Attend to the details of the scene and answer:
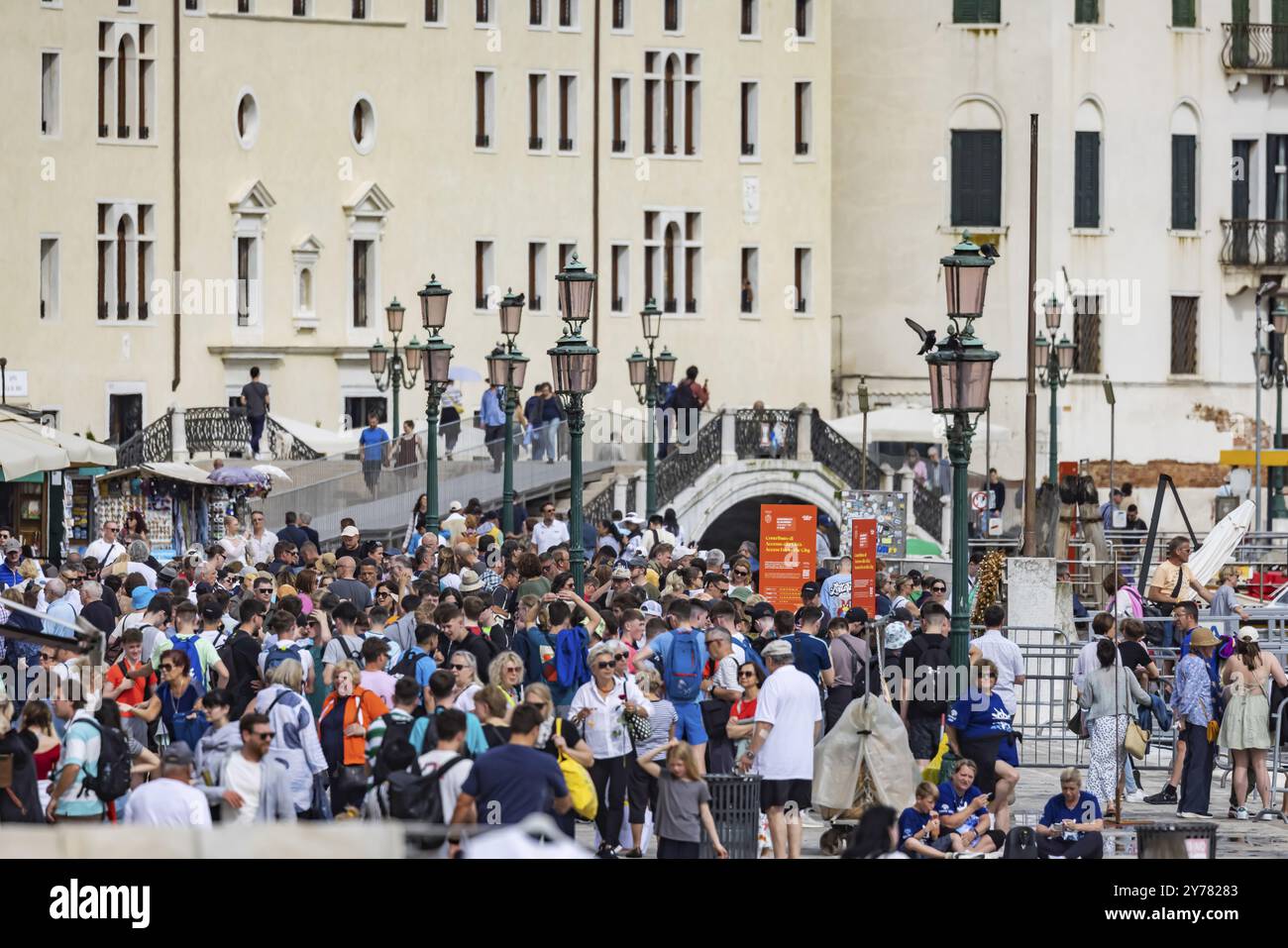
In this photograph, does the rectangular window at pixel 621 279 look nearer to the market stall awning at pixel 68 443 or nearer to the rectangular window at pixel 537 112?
the rectangular window at pixel 537 112

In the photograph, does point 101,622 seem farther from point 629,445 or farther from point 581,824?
point 629,445

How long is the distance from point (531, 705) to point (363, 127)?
39.6 m

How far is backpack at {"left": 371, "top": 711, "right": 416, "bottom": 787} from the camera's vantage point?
14.4 meters

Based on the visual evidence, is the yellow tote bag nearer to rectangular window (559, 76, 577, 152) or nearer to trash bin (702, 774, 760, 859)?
trash bin (702, 774, 760, 859)

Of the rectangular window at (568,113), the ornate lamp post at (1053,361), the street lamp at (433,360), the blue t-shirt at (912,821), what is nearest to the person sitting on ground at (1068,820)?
the blue t-shirt at (912,821)

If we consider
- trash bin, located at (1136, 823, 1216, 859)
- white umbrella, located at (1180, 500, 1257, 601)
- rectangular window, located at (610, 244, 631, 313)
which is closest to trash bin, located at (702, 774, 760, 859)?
trash bin, located at (1136, 823, 1216, 859)

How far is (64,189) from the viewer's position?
50281 millimetres

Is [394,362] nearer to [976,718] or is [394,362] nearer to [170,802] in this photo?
[976,718]

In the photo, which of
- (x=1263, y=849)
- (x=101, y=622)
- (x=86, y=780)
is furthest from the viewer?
(x=101, y=622)

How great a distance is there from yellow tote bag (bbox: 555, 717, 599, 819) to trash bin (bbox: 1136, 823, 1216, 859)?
299 centimetres

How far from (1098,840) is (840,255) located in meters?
41.2

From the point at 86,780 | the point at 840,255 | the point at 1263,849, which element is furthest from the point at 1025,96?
the point at 86,780

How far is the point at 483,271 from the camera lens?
5409 centimetres

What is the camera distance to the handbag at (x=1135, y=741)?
20750mm
